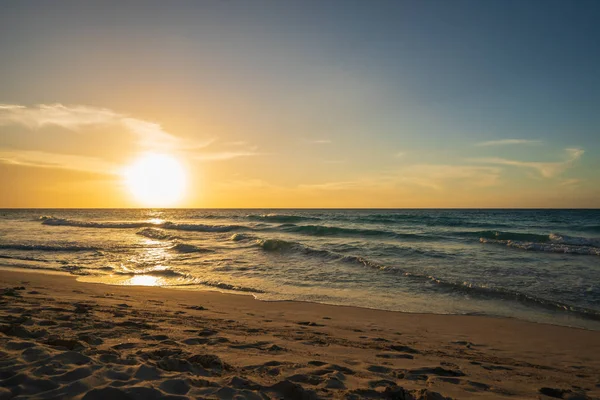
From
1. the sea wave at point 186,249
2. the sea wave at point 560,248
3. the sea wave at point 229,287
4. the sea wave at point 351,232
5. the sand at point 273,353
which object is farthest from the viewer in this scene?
the sea wave at point 351,232

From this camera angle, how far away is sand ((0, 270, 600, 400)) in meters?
3.40

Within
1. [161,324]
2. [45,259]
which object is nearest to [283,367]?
[161,324]

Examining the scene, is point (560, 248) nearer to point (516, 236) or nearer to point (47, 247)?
point (516, 236)

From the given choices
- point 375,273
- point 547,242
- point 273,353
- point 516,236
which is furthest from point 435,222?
point 273,353

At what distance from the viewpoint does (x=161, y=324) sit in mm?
6004

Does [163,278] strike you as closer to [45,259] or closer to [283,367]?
[45,259]

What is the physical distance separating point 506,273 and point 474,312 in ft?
15.9

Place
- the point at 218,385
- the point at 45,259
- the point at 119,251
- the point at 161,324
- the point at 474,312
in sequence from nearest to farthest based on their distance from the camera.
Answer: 1. the point at 218,385
2. the point at 161,324
3. the point at 474,312
4. the point at 45,259
5. the point at 119,251

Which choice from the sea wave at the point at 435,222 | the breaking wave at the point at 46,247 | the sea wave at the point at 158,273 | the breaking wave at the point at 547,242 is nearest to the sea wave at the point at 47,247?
the breaking wave at the point at 46,247

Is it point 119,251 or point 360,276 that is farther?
point 119,251

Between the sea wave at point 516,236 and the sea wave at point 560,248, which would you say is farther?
the sea wave at point 516,236

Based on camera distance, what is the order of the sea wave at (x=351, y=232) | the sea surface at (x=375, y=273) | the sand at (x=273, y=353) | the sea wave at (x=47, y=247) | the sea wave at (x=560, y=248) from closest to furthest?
1. the sand at (x=273, y=353)
2. the sea surface at (x=375, y=273)
3. the sea wave at (x=560, y=248)
4. the sea wave at (x=47, y=247)
5. the sea wave at (x=351, y=232)

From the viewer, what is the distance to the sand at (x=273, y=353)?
340 cm

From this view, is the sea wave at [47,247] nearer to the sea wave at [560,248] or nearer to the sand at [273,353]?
the sand at [273,353]
